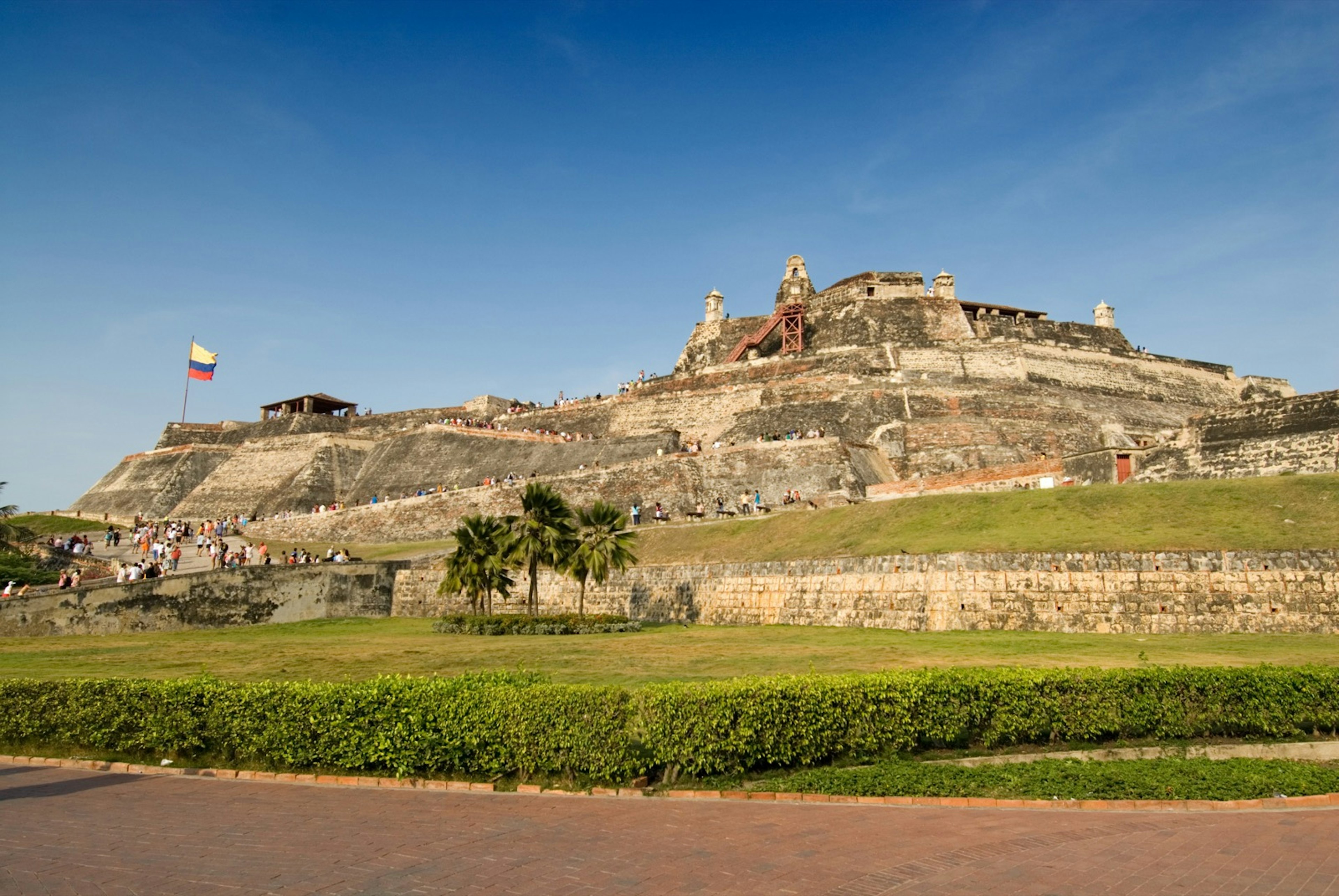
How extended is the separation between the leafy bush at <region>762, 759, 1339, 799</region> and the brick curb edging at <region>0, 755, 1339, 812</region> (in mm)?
119

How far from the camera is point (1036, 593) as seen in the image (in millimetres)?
19547

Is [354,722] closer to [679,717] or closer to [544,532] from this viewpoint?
[679,717]

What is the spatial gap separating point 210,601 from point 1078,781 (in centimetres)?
2374

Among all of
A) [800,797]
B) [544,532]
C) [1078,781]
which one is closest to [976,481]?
[544,532]

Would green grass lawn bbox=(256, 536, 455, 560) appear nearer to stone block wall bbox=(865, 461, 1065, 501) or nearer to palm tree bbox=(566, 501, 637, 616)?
palm tree bbox=(566, 501, 637, 616)

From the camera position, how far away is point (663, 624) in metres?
26.3

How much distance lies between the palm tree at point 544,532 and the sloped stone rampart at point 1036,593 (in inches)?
135

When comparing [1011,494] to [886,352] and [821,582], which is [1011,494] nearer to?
[821,582]

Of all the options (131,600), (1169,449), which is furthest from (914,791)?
(1169,449)

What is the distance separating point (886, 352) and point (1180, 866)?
40619mm

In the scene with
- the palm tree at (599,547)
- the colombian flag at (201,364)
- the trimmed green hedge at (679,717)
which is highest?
the colombian flag at (201,364)

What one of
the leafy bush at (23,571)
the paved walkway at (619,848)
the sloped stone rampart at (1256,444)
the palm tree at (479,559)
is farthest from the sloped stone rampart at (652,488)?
the paved walkway at (619,848)

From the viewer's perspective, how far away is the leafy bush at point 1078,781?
9531 millimetres

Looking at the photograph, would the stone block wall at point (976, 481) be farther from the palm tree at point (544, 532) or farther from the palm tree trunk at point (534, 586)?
the palm tree trunk at point (534, 586)
